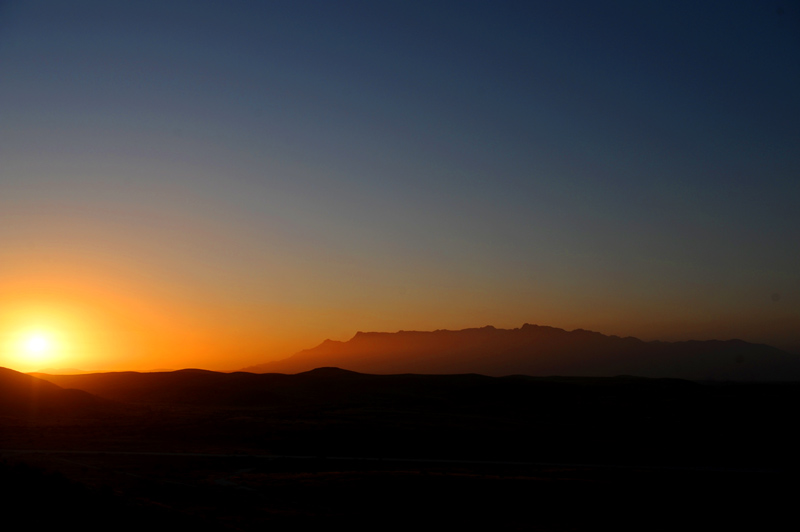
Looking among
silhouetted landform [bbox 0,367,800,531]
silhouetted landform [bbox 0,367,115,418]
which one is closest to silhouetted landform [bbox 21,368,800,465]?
silhouetted landform [bbox 0,367,800,531]

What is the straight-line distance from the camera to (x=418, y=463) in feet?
114

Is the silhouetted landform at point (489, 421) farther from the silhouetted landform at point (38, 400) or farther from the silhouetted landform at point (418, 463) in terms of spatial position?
the silhouetted landform at point (38, 400)

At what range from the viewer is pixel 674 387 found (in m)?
87.1

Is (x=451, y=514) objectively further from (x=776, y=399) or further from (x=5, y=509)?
(x=776, y=399)

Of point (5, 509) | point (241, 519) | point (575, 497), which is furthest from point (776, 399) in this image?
point (5, 509)

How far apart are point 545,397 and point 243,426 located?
38785 mm

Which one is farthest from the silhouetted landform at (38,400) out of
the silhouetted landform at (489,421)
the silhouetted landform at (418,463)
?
the silhouetted landform at (489,421)

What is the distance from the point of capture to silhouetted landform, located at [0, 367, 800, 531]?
2080 centimetres

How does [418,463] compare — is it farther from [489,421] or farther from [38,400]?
[38,400]

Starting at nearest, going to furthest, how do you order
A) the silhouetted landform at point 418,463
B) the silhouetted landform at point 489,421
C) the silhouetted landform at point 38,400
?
the silhouetted landform at point 418,463 → the silhouetted landform at point 489,421 → the silhouetted landform at point 38,400

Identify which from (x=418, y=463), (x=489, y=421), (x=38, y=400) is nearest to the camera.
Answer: (x=418, y=463)

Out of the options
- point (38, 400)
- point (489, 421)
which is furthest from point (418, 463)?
point (38, 400)

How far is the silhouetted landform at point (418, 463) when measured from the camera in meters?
20.8

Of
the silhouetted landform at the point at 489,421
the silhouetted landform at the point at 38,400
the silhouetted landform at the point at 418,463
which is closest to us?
the silhouetted landform at the point at 418,463
